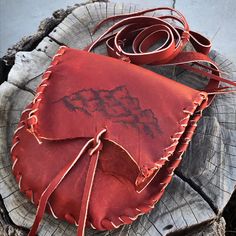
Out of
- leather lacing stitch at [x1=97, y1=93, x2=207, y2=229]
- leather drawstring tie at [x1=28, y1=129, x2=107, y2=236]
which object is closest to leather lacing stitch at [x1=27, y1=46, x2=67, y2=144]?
leather drawstring tie at [x1=28, y1=129, x2=107, y2=236]

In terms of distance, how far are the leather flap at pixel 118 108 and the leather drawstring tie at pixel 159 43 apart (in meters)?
0.11

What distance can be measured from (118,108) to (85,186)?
0.62 ft

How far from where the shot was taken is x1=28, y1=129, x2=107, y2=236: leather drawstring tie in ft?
3.17

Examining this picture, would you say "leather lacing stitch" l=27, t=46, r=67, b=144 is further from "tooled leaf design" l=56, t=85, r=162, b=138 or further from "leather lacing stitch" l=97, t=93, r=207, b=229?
"leather lacing stitch" l=97, t=93, r=207, b=229

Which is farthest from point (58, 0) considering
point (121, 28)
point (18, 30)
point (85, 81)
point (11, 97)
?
point (85, 81)

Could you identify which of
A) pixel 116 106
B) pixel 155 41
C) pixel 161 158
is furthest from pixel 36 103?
pixel 155 41

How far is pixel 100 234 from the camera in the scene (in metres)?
1.06

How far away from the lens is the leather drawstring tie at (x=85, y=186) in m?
0.97

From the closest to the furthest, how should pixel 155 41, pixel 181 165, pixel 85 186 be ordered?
pixel 85 186 → pixel 181 165 → pixel 155 41

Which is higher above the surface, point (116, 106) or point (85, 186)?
point (116, 106)

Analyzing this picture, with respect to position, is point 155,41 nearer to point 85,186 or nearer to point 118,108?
point 118,108

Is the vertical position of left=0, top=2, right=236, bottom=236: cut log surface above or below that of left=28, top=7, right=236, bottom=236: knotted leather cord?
below

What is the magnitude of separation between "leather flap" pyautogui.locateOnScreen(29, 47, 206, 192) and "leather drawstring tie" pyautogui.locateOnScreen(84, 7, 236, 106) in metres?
0.11

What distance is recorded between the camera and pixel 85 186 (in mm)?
985
